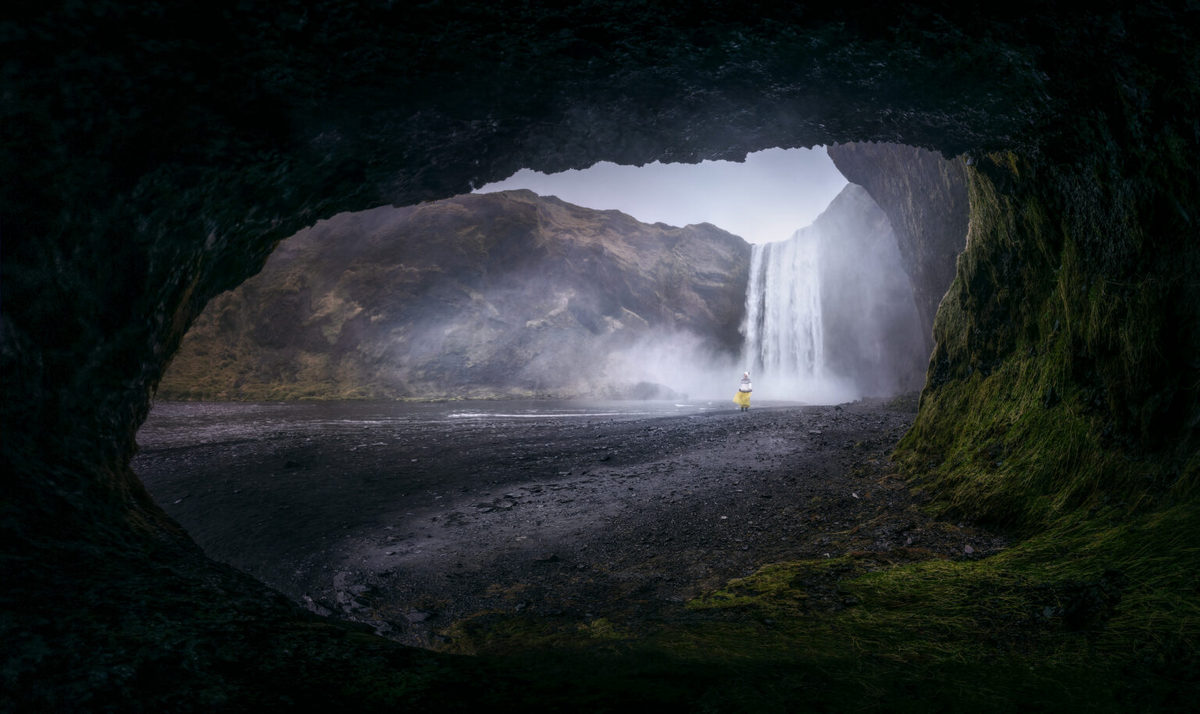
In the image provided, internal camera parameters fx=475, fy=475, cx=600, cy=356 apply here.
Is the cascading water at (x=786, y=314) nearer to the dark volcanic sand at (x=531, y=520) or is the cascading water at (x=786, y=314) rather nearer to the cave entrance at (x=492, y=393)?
the cave entrance at (x=492, y=393)

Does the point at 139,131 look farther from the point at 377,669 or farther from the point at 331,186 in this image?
the point at 377,669

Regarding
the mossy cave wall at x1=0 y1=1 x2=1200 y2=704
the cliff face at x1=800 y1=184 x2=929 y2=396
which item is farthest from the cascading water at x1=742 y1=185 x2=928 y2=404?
the mossy cave wall at x1=0 y1=1 x2=1200 y2=704

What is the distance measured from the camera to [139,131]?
2715mm

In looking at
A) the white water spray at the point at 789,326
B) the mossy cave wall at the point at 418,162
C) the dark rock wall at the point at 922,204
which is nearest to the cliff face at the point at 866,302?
the white water spray at the point at 789,326

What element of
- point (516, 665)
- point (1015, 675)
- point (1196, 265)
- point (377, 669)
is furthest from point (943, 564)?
point (377, 669)

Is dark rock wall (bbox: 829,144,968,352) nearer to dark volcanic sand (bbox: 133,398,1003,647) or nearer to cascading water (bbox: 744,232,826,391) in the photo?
dark volcanic sand (bbox: 133,398,1003,647)

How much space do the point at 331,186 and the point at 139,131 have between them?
1.55 m

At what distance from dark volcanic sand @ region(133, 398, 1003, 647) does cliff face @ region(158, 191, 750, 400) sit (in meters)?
31.0

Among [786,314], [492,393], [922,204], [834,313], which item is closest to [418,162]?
[922,204]

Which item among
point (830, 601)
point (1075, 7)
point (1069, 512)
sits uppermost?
point (1075, 7)

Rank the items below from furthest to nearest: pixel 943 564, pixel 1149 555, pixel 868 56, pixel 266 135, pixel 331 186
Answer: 1. pixel 331 186
2. pixel 943 564
3. pixel 868 56
4. pixel 266 135
5. pixel 1149 555

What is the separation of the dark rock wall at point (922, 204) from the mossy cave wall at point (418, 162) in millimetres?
14177

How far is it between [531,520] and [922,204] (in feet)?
69.3

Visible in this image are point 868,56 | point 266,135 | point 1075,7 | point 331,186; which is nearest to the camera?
point 1075,7
